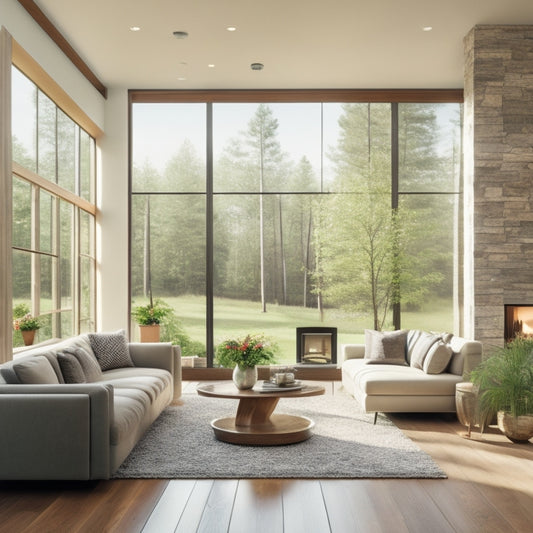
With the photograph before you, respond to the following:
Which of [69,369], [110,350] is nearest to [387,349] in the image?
[110,350]

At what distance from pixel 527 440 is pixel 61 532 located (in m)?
3.87

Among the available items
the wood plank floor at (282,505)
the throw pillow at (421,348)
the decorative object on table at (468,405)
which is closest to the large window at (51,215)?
the wood plank floor at (282,505)

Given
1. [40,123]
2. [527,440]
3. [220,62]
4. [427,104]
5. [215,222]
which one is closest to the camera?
[527,440]

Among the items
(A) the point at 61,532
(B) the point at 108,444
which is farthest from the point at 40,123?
(A) the point at 61,532

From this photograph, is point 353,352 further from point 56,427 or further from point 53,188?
point 56,427

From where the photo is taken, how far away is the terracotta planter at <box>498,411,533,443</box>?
543cm

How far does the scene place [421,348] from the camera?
6.88 m

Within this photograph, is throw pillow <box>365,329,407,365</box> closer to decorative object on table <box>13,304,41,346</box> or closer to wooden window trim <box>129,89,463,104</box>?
decorative object on table <box>13,304,41,346</box>

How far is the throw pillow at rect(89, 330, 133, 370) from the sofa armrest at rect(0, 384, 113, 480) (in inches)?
105

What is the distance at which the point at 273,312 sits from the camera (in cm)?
1091

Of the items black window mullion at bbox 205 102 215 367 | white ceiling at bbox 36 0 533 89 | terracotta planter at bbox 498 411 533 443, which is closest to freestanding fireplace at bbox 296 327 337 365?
black window mullion at bbox 205 102 215 367

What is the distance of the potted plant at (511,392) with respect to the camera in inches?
215

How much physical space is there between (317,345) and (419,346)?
7.67 feet

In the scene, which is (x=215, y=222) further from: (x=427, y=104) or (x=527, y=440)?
(x=527, y=440)
